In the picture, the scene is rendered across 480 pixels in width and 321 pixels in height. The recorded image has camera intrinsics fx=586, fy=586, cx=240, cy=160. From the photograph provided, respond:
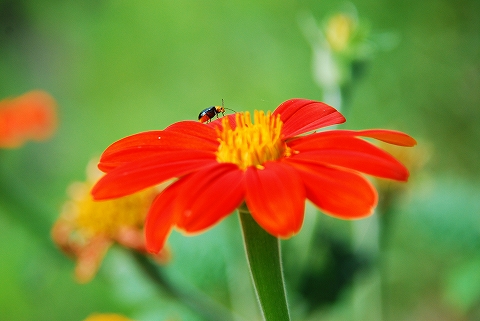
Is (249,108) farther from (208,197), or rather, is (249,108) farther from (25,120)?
(208,197)

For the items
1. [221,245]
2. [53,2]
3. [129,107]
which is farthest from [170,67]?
[221,245]

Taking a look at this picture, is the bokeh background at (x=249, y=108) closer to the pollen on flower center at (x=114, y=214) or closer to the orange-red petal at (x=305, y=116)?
the pollen on flower center at (x=114, y=214)

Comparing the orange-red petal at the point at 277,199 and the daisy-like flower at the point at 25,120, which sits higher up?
the daisy-like flower at the point at 25,120

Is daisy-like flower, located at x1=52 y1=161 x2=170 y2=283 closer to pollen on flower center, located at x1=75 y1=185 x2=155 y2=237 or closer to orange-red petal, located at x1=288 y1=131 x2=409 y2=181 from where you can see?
pollen on flower center, located at x1=75 y1=185 x2=155 y2=237

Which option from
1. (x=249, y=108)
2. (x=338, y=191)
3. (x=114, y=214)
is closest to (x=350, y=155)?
(x=338, y=191)

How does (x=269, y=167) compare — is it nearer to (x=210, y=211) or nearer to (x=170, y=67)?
(x=210, y=211)

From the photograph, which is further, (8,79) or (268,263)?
(8,79)

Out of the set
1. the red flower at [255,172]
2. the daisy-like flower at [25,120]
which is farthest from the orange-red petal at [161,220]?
the daisy-like flower at [25,120]
